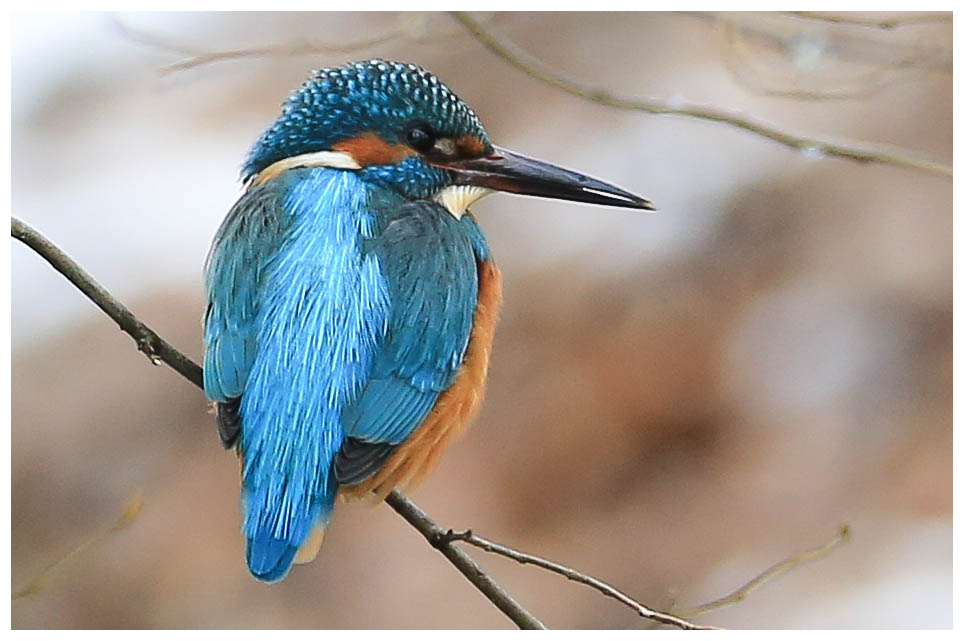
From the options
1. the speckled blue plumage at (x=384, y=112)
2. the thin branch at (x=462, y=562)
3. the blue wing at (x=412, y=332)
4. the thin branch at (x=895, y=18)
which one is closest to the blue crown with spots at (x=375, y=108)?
the speckled blue plumage at (x=384, y=112)

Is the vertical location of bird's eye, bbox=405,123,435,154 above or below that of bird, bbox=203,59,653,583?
above

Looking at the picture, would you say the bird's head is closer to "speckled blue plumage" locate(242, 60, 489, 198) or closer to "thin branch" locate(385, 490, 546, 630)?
"speckled blue plumage" locate(242, 60, 489, 198)

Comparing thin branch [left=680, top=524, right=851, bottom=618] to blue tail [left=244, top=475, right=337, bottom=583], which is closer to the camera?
blue tail [left=244, top=475, right=337, bottom=583]

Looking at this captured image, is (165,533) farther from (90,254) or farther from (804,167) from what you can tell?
(804,167)

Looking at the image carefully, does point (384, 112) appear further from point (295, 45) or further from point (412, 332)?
point (295, 45)

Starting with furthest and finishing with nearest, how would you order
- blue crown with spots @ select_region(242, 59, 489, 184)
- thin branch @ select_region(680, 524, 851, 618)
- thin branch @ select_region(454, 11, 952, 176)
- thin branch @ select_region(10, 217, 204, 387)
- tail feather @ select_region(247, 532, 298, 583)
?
thin branch @ select_region(680, 524, 851, 618) → thin branch @ select_region(454, 11, 952, 176) → blue crown with spots @ select_region(242, 59, 489, 184) → thin branch @ select_region(10, 217, 204, 387) → tail feather @ select_region(247, 532, 298, 583)

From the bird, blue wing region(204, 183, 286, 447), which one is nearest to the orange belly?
the bird
